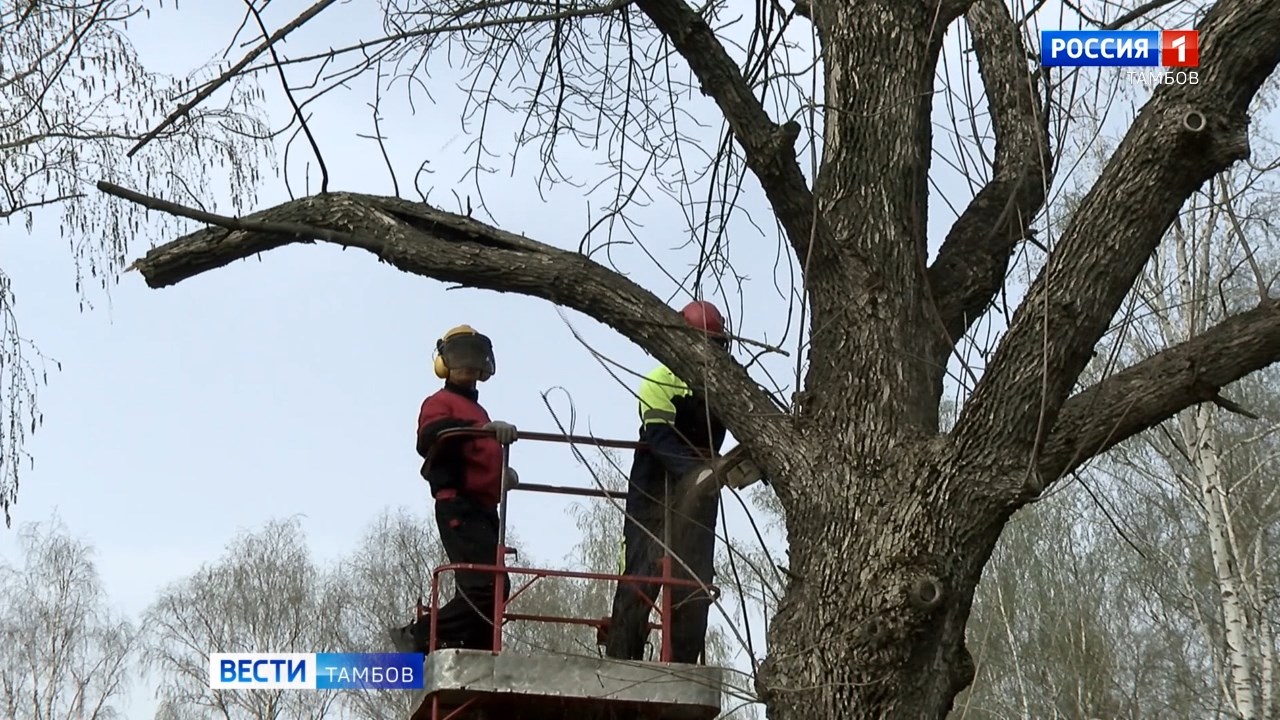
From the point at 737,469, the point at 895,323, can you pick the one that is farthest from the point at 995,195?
the point at 737,469

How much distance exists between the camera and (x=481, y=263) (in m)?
4.88

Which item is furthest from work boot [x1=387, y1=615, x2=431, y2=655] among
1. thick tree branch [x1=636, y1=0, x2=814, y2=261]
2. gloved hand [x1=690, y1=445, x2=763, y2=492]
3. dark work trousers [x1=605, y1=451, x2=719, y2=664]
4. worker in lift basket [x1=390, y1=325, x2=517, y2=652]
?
thick tree branch [x1=636, y1=0, x2=814, y2=261]

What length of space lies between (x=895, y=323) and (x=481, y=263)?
1247mm

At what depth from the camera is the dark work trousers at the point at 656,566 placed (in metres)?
6.52

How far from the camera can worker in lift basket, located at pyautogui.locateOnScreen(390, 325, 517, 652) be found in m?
6.47

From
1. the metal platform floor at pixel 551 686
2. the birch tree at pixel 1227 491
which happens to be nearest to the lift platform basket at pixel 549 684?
the metal platform floor at pixel 551 686

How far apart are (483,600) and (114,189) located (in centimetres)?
240

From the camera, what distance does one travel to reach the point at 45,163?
8289mm

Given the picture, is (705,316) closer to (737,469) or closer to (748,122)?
(737,469)

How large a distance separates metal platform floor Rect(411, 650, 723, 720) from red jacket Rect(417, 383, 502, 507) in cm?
90

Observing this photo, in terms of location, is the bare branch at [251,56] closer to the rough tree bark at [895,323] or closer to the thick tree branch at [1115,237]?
the rough tree bark at [895,323]

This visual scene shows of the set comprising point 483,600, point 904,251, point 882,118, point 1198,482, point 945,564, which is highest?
point 1198,482

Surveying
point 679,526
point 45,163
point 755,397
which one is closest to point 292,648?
point 45,163

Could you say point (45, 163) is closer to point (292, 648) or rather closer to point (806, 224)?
point (806, 224)
